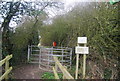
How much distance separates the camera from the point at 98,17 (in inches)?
139

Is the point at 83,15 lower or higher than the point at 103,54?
higher

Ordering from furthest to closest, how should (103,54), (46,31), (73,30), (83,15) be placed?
(46,31) < (73,30) < (83,15) < (103,54)

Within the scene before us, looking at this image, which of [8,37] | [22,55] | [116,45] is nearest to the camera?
[116,45]

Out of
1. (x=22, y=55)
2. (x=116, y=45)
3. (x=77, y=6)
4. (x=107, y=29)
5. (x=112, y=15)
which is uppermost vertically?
(x=77, y=6)

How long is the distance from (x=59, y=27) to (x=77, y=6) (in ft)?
5.48

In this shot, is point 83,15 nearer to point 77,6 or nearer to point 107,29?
point 77,6

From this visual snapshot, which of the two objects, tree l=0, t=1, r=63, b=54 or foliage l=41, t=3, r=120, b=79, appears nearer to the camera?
foliage l=41, t=3, r=120, b=79

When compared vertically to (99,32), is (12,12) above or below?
above

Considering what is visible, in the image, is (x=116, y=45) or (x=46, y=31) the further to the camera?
(x=46, y=31)

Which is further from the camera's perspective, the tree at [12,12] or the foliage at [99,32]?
the tree at [12,12]

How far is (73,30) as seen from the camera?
5.40m

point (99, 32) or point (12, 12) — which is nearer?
point (99, 32)

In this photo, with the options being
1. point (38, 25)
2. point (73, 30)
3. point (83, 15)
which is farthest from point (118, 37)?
point (38, 25)

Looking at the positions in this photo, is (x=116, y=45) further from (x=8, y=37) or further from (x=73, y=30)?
(x=8, y=37)
